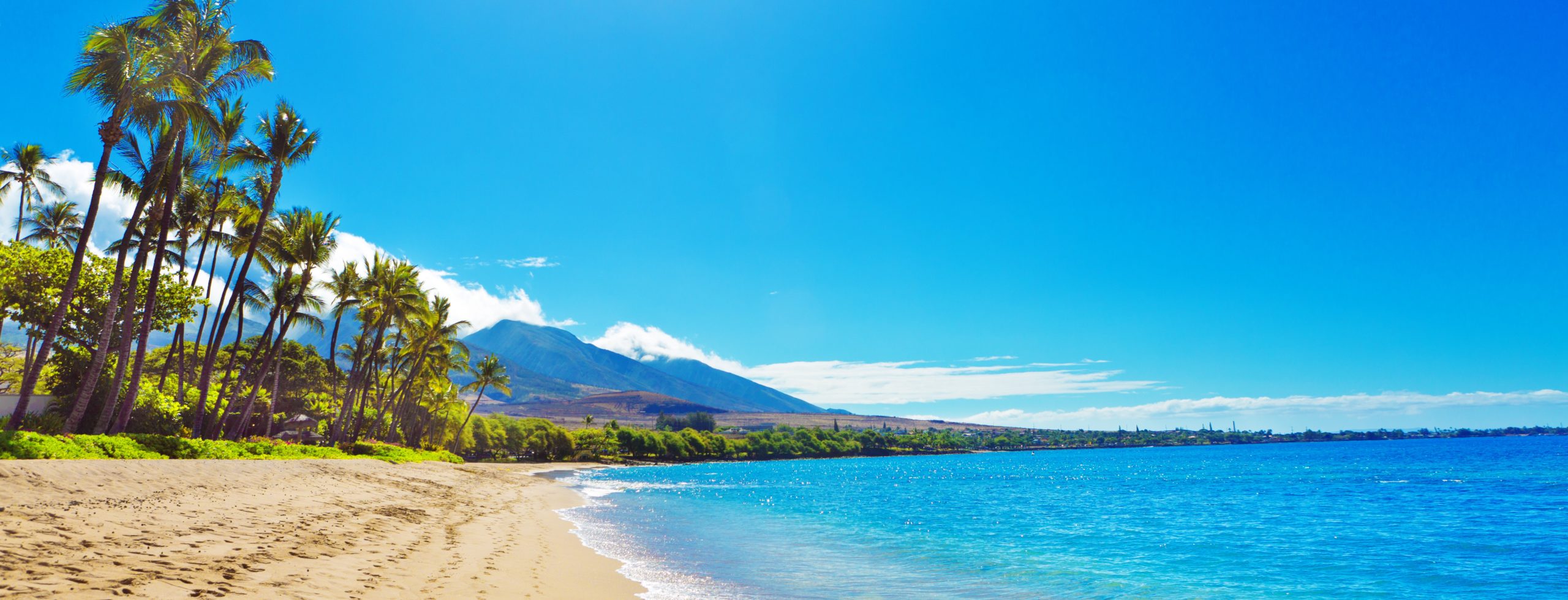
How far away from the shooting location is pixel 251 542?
39.9 ft

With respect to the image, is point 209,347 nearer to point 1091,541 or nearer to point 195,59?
point 195,59

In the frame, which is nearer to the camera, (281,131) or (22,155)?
(281,131)

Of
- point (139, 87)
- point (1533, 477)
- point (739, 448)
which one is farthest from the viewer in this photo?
point (739, 448)

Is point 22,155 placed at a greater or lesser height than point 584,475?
greater

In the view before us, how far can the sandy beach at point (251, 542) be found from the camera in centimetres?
872

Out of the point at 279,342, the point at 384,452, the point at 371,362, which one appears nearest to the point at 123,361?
the point at 279,342

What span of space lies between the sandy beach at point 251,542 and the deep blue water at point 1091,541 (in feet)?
8.39

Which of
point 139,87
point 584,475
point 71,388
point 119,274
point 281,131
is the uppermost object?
point 281,131

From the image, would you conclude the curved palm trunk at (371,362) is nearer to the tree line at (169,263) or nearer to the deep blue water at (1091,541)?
the tree line at (169,263)

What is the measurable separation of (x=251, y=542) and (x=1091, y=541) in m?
24.8

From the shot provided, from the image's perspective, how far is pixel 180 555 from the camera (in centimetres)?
1007

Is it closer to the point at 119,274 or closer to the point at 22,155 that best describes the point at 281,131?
the point at 119,274

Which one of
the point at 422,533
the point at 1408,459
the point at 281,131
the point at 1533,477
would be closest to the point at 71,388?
the point at 281,131

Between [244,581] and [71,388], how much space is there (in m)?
38.2
